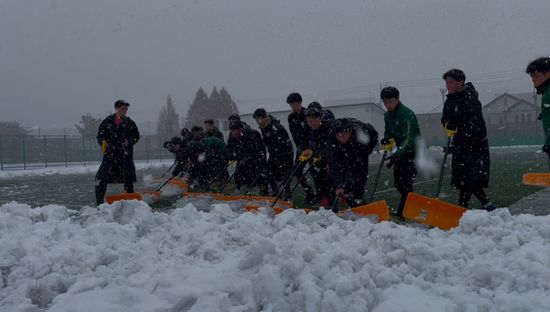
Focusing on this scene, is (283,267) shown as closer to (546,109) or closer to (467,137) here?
(546,109)

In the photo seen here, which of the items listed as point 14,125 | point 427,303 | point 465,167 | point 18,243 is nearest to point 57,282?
point 18,243

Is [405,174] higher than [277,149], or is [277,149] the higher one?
[277,149]

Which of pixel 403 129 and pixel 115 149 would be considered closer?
pixel 403 129

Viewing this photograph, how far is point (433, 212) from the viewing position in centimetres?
528

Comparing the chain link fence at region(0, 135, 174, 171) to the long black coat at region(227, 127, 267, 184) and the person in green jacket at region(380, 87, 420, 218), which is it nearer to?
the long black coat at region(227, 127, 267, 184)

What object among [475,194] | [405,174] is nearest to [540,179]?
[475,194]

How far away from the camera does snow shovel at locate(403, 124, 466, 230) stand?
5.12m

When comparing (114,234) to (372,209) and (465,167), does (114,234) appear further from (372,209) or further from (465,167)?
(465,167)

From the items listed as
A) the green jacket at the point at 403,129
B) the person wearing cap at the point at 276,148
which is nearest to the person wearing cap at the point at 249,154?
the person wearing cap at the point at 276,148

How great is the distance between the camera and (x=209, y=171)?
11.2 metres

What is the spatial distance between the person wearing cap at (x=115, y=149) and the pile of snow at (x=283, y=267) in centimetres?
326

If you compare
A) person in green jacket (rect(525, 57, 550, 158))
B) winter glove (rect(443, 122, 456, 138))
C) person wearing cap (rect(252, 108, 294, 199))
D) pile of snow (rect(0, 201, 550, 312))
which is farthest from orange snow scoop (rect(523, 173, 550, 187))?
person wearing cap (rect(252, 108, 294, 199))

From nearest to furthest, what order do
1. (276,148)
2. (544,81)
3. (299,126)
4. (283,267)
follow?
(283,267), (544,81), (299,126), (276,148)

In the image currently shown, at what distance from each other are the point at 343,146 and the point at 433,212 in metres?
1.62
